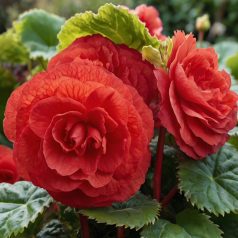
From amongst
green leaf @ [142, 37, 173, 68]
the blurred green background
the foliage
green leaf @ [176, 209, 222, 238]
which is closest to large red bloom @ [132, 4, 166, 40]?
the foliage

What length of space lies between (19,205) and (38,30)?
72 cm

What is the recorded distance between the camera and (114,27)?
2.60 feet

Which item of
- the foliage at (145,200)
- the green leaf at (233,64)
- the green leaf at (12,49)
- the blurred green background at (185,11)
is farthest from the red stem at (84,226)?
the blurred green background at (185,11)

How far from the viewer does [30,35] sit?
1369mm

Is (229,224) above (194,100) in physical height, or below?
below

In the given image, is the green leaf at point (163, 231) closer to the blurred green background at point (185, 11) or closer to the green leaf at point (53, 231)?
the green leaf at point (53, 231)

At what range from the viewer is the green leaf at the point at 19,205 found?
71 cm

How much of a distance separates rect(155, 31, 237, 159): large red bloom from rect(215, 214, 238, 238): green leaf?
17cm

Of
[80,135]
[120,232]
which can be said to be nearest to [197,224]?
[120,232]

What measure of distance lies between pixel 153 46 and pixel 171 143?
20 cm

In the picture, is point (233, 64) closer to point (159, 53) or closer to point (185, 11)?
point (159, 53)

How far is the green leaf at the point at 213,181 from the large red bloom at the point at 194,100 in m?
0.04

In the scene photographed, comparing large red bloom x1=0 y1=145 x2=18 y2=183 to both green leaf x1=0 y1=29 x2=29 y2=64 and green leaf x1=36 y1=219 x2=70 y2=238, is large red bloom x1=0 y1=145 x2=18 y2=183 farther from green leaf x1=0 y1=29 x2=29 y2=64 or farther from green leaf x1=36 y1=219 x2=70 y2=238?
green leaf x1=0 y1=29 x2=29 y2=64

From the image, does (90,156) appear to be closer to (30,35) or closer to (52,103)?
(52,103)
